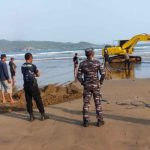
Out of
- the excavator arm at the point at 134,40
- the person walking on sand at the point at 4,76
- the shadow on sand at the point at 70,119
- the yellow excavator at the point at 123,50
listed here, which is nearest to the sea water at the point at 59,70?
the yellow excavator at the point at 123,50

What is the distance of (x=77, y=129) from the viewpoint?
340 inches

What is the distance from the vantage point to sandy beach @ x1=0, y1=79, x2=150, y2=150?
7414 mm

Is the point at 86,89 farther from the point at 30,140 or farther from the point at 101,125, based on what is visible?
the point at 30,140

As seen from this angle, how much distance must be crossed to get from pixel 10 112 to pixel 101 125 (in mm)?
3645

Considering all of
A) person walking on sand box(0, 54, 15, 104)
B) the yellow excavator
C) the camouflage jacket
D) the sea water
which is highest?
the camouflage jacket

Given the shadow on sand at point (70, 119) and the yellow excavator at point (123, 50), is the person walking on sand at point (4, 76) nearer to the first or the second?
the shadow on sand at point (70, 119)

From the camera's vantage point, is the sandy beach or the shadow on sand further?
the shadow on sand

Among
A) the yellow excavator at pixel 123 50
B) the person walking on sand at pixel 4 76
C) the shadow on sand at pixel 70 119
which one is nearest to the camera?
the shadow on sand at pixel 70 119

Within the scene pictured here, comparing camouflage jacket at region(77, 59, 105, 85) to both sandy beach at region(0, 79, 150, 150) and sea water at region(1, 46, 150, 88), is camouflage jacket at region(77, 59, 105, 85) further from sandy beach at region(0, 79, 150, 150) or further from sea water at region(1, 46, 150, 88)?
sea water at region(1, 46, 150, 88)

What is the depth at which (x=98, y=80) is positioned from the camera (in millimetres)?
8812

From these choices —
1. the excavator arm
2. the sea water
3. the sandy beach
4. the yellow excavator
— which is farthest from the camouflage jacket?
the yellow excavator

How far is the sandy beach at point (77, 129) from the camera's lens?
741cm

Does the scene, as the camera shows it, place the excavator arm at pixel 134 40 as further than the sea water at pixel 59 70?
Yes

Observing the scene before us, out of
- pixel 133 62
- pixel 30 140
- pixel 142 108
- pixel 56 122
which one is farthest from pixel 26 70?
pixel 133 62
